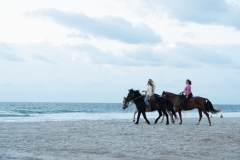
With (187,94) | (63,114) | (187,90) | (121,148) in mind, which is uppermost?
(187,90)

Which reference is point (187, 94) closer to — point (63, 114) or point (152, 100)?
point (152, 100)

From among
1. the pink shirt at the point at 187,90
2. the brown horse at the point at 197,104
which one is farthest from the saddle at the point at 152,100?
the pink shirt at the point at 187,90

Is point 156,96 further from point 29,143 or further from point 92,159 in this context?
point 92,159

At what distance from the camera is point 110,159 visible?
324 inches

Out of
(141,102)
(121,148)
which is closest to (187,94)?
(141,102)

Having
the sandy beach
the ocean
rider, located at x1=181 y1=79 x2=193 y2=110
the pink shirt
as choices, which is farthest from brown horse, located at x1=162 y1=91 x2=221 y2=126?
the sandy beach

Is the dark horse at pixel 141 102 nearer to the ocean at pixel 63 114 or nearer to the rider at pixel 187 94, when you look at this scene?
the rider at pixel 187 94

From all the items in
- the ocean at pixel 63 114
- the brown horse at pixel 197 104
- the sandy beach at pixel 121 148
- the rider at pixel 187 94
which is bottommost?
the sandy beach at pixel 121 148

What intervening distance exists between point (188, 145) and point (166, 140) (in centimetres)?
132

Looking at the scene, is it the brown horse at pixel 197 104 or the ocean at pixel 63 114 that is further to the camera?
the ocean at pixel 63 114

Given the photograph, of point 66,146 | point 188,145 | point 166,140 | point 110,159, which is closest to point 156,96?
point 166,140

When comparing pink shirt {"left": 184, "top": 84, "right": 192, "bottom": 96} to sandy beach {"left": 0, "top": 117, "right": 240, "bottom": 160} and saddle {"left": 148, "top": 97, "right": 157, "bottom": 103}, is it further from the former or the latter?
sandy beach {"left": 0, "top": 117, "right": 240, "bottom": 160}

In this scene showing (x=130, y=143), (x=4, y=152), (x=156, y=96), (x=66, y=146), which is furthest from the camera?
(x=156, y=96)

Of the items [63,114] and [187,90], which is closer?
[187,90]
